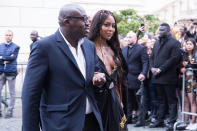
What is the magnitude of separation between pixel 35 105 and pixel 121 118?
155 cm

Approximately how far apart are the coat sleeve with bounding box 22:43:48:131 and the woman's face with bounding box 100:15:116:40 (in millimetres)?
1560

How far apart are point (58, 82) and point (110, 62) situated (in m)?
1.39

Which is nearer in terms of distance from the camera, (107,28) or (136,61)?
(107,28)

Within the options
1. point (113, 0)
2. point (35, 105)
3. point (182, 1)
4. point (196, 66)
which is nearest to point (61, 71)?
point (35, 105)

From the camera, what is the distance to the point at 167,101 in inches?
288

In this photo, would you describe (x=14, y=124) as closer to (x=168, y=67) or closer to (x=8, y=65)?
(x=8, y=65)

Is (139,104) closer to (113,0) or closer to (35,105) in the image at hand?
(35,105)

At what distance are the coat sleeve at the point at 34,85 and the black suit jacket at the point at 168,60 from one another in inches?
179

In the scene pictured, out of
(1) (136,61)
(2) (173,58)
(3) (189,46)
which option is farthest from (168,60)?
(1) (136,61)

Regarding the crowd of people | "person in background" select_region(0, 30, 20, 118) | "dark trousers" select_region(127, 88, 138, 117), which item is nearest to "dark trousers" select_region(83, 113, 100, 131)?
the crowd of people

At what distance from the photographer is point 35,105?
2695 millimetres

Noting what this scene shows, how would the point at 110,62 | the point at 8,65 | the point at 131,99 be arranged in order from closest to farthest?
the point at 110,62 → the point at 131,99 → the point at 8,65

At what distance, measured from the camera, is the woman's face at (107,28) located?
13.5 feet

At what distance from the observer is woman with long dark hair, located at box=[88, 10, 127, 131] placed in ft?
12.2
